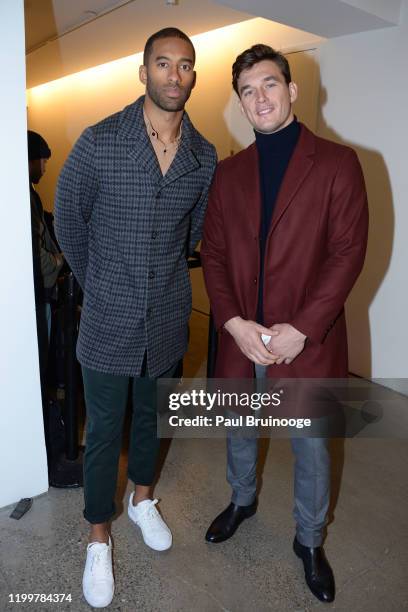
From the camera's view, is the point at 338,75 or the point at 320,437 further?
the point at 338,75

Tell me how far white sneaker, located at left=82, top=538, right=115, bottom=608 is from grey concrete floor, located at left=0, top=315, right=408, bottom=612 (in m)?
0.04

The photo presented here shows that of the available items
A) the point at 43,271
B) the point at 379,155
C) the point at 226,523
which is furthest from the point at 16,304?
the point at 379,155

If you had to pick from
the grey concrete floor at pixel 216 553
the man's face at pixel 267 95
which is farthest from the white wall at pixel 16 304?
the man's face at pixel 267 95

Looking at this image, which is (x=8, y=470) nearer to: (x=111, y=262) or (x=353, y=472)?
(x=111, y=262)

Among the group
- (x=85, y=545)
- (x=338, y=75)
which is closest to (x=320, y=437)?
(x=85, y=545)

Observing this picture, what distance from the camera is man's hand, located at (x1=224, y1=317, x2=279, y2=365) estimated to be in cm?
169

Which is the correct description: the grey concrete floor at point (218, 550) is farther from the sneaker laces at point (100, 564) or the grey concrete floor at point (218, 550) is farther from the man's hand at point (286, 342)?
the man's hand at point (286, 342)

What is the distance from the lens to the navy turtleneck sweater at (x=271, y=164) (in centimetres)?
168

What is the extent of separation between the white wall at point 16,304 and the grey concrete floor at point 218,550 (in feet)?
0.60

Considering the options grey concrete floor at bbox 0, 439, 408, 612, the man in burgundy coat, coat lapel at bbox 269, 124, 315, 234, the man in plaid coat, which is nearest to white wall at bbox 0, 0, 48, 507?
grey concrete floor at bbox 0, 439, 408, 612

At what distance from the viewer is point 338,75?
11.7 feet

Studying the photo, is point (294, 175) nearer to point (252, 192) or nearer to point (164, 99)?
point (252, 192)

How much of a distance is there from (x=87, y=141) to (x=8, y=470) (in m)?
1.39

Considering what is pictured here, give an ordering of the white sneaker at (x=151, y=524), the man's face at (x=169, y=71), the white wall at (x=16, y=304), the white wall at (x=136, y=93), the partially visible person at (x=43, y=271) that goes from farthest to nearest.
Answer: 1. the white wall at (x=136, y=93)
2. the partially visible person at (x=43, y=271)
3. the white sneaker at (x=151, y=524)
4. the white wall at (x=16, y=304)
5. the man's face at (x=169, y=71)
